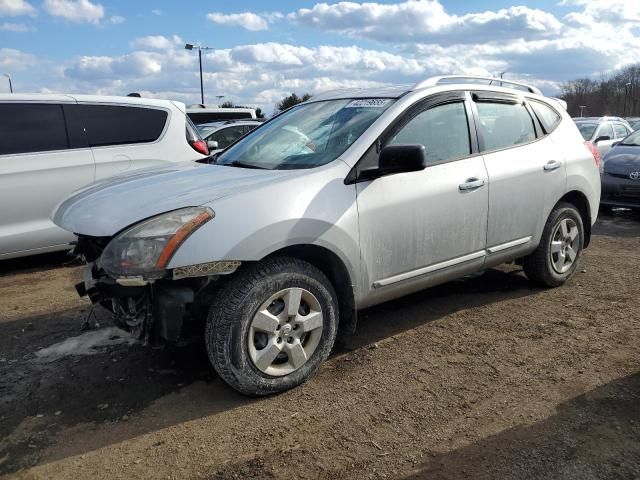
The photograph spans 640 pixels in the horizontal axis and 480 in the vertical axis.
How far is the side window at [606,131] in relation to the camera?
12.6 meters

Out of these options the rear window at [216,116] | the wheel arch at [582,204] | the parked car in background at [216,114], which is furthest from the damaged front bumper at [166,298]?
the rear window at [216,116]

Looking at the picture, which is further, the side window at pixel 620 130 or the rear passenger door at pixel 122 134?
the side window at pixel 620 130

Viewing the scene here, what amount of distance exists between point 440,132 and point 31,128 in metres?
4.32

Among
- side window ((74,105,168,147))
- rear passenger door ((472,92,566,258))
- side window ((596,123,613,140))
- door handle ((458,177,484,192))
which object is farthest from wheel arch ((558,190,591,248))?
side window ((596,123,613,140))

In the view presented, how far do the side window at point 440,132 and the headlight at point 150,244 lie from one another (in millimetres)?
1473

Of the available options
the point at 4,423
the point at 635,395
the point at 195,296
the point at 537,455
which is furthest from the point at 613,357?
the point at 4,423

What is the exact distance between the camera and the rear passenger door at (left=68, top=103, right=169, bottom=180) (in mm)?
6199

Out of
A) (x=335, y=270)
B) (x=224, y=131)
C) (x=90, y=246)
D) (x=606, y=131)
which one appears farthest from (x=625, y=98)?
(x=90, y=246)

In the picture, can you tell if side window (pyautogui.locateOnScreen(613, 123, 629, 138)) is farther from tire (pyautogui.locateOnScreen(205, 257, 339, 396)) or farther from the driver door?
tire (pyautogui.locateOnScreen(205, 257, 339, 396))

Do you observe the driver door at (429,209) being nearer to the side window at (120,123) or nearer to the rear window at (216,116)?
the side window at (120,123)

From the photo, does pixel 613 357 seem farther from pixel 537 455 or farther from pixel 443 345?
pixel 537 455

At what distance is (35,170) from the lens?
18.9ft

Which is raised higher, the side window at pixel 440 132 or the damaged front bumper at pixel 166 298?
the side window at pixel 440 132

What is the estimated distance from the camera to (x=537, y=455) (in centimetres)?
262
